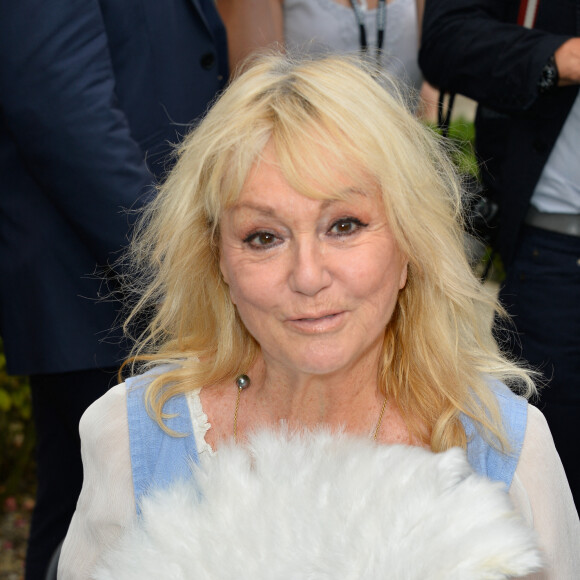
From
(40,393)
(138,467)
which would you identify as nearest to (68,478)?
(40,393)

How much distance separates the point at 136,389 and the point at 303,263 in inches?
21.2

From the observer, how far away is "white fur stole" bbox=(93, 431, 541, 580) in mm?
1164

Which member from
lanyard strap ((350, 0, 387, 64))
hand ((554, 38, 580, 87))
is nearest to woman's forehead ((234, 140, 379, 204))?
hand ((554, 38, 580, 87))

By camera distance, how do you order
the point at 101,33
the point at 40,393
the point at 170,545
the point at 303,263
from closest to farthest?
the point at 170,545 → the point at 303,263 → the point at 101,33 → the point at 40,393

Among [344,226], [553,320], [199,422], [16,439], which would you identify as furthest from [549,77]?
[16,439]

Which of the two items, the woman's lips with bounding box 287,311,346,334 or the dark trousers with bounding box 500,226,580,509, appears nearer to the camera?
the woman's lips with bounding box 287,311,346,334

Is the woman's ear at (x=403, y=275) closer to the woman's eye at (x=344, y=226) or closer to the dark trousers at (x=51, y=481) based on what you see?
the woman's eye at (x=344, y=226)

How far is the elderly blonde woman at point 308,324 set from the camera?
1.69m

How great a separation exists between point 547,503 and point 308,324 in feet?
1.87

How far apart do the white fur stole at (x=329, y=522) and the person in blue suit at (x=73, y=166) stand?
110 centimetres

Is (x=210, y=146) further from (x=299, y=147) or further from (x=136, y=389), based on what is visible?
(x=136, y=389)

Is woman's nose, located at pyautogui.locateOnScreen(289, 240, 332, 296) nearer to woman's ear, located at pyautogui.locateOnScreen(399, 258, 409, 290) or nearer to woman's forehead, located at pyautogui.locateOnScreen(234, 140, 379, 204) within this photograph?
woman's forehead, located at pyautogui.locateOnScreen(234, 140, 379, 204)

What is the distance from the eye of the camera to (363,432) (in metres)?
1.91

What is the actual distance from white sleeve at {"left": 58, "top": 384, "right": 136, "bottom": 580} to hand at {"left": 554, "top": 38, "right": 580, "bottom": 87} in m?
1.43
